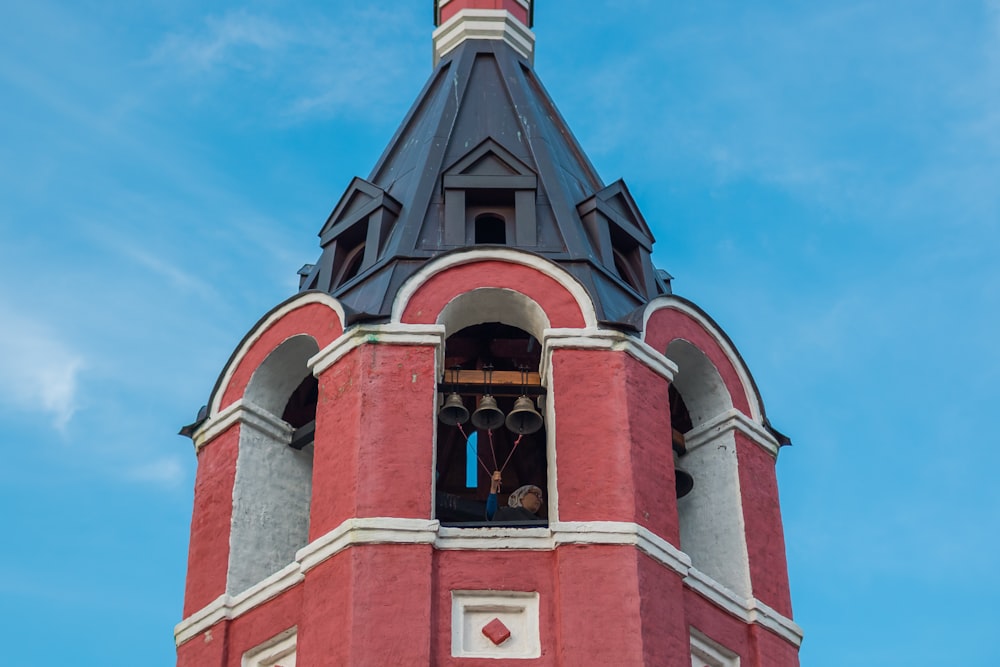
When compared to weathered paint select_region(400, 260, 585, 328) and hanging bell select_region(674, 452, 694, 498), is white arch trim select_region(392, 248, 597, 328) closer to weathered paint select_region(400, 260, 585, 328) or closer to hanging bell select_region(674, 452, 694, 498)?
weathered paint select_region(400, 260, 585, 328)

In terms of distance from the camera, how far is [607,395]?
2314 cm

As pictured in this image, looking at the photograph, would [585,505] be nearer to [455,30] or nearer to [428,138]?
[428,138]

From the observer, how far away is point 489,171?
86.8 feet

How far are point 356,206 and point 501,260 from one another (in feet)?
10.4

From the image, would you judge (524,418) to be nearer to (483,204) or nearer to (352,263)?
(483,204)

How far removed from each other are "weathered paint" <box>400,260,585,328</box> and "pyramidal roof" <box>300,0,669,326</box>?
0.85 feet

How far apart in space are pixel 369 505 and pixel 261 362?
3644 mm

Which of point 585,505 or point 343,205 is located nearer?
point 585,505

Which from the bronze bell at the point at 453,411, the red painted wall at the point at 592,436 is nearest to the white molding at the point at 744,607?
the red painted wall at the point at 592,436

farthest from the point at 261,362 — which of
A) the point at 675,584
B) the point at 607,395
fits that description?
the point at 675,584

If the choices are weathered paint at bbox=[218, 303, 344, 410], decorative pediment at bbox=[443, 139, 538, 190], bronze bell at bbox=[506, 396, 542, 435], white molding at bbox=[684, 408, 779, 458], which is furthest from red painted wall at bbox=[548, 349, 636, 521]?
decorative pediment at bbox=[443, 139, 538, 190]

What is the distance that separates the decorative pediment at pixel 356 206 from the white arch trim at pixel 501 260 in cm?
208

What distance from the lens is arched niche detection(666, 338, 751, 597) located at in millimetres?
24016

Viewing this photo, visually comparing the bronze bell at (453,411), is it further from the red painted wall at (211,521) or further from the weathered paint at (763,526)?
the weathered paint at (763,526)
